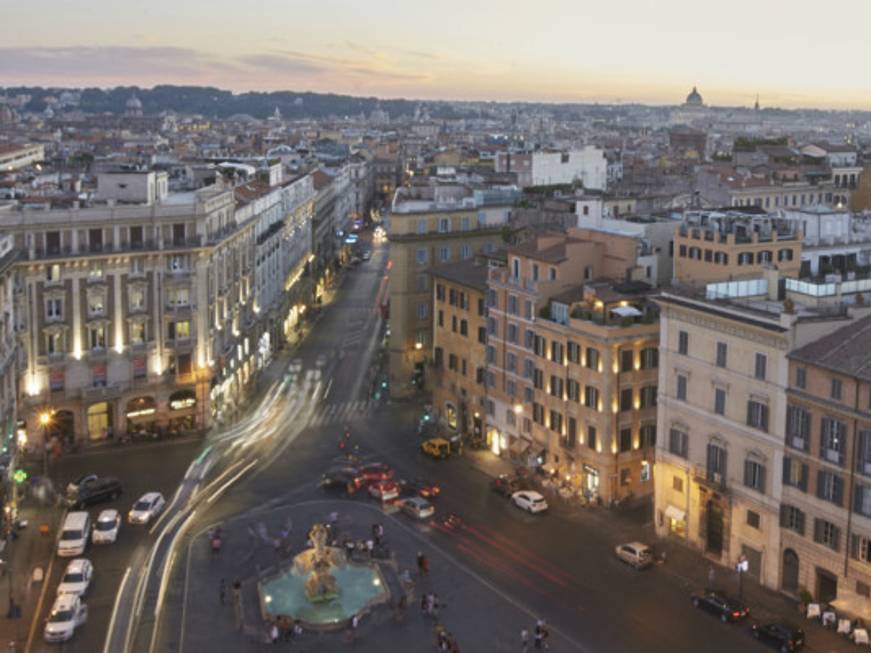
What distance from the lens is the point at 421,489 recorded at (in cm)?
6688

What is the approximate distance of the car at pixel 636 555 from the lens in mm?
55906

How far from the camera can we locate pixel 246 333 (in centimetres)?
9319

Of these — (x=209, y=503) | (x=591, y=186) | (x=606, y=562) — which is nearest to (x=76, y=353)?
(x=209, y=503)

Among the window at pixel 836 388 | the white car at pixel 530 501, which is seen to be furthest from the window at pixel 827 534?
the white car at pixel 530 501

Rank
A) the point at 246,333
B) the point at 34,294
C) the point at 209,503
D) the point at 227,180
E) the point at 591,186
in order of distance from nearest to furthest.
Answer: the point at 209,503, the point at 34,294, the point at 246,333, the point at 227,180, the point at 591,186

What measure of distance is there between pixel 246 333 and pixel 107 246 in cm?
1970

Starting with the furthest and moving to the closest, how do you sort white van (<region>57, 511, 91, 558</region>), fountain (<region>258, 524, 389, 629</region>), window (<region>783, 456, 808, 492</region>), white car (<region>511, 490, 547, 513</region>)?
white car (<region>511, 490, 547, 513</region>) < white van (<region>57, 511, 91, 558</region>) < window (<region>783, 456, 808, 492</region>) < fountain (<region>258, 524, 389, 629</region>)

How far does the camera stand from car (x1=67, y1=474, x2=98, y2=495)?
64.6 meters

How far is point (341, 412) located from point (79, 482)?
2355cm

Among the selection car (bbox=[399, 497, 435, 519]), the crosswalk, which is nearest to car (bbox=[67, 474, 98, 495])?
car (bbox=[399, 497, 435, 519])

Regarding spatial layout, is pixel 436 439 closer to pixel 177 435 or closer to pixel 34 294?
pixel 177 435

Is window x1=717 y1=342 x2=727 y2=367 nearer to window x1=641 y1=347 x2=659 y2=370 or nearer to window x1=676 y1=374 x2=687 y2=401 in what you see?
window x1=676 y1=374 x2=687 y2=401

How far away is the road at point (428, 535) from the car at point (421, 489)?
0.63 m

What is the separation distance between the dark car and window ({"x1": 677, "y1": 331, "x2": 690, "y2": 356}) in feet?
106
